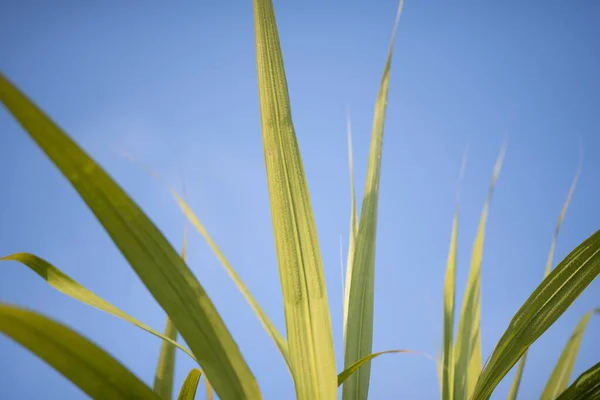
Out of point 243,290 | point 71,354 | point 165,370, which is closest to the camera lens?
point 71,354

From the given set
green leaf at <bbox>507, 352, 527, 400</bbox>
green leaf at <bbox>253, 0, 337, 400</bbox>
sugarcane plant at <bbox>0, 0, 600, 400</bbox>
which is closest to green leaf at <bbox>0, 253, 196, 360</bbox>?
sugarcane plant at <bbox>0, 0, 600, 400</bbox>

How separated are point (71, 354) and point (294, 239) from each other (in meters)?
0.16

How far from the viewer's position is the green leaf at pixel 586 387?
0.29 metres

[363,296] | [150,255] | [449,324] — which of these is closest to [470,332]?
[449,324]

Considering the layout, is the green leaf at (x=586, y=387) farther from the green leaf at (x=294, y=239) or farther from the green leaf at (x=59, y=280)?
the green leaf at (x=59, y=280)

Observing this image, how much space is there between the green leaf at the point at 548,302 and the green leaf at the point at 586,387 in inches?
1.5

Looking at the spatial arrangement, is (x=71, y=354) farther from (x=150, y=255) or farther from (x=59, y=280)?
(x=59, y=280)

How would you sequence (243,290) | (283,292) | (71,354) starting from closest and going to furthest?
(71,354)
(283,292)
(243,290)

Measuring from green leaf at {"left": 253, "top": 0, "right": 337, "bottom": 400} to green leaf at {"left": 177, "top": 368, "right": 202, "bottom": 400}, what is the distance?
0.10 metres

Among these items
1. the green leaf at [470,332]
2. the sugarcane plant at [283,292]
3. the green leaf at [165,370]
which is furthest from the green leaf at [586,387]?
the green leaf at [165,370]

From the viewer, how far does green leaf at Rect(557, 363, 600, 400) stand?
292mm

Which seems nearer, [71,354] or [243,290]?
[71,354]

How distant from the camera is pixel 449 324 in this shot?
0.50 metres

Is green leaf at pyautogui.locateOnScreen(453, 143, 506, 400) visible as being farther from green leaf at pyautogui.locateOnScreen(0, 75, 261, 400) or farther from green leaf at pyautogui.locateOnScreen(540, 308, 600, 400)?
green leaf at pyautogui.locateOnScreen(0, 75, 261, 400)
